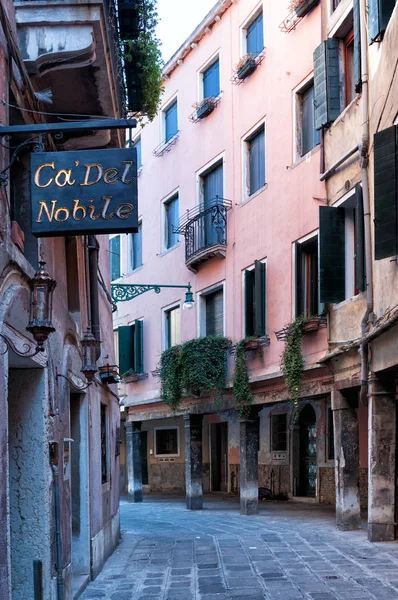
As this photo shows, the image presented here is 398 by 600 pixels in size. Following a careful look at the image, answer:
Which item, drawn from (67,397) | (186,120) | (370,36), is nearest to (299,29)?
(370,36)

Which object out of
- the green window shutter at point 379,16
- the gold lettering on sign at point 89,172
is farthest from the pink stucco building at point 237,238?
the gold lettering on sign at point 89,172

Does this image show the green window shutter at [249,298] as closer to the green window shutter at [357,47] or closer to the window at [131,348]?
the green window shutter at [357,47]

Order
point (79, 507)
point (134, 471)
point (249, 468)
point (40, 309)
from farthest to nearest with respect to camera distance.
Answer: point (134, 471), point (249, 468), point (79, 507), point (40, 309)

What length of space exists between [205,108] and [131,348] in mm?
7617

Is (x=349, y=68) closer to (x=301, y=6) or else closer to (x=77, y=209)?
(x=301, y=6)

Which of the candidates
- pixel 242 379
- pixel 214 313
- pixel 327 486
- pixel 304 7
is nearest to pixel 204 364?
pixel 242 379

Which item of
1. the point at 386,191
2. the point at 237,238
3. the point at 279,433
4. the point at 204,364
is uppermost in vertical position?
the point at 237,238

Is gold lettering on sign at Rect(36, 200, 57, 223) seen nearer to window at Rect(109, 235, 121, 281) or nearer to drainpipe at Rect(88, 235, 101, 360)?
drainpipe at Rect(88, 235, 101, 360)

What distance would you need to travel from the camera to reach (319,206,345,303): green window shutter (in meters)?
13.4

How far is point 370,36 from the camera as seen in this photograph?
12.1 meters

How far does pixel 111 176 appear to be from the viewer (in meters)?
5.87

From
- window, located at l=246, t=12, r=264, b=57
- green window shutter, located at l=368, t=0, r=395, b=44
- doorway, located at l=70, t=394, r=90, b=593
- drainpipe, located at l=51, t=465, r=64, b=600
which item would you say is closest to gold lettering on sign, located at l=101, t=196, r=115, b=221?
drainpipe, located at l=51, t=465, r=64, b=600

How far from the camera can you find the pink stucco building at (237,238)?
15.7 m

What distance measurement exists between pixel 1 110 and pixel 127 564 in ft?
23.3
